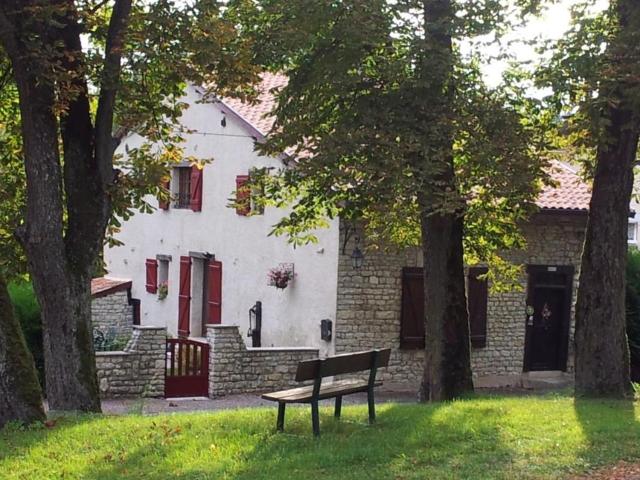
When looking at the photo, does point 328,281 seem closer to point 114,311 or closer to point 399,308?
point 399,308

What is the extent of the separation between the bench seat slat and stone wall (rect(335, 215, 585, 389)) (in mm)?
8498

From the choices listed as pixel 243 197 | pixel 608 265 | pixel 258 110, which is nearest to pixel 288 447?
pixel 608 265

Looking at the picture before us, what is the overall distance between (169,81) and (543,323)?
478 inches

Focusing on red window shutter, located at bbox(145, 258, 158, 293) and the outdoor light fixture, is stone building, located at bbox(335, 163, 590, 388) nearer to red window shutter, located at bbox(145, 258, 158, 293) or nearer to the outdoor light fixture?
the outdoor light fixture

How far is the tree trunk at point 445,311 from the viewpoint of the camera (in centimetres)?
1331

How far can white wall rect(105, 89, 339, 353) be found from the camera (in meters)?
20.0

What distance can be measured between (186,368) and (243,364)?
1105mm

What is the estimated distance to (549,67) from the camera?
12672mm

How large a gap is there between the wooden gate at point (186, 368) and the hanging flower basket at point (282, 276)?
292cm

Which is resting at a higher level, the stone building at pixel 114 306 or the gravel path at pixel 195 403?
the stone building at pixel 114 306

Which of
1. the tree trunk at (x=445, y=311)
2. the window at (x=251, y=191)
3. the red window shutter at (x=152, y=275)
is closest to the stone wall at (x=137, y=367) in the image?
the window at (x=251, y=191)

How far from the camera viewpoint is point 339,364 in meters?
9.19

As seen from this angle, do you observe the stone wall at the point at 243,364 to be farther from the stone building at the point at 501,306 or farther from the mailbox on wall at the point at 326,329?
the stone building at the point at 501,306

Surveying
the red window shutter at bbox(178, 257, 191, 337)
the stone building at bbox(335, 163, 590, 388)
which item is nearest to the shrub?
the stone building at bbox(335, 163, 590, 388)
